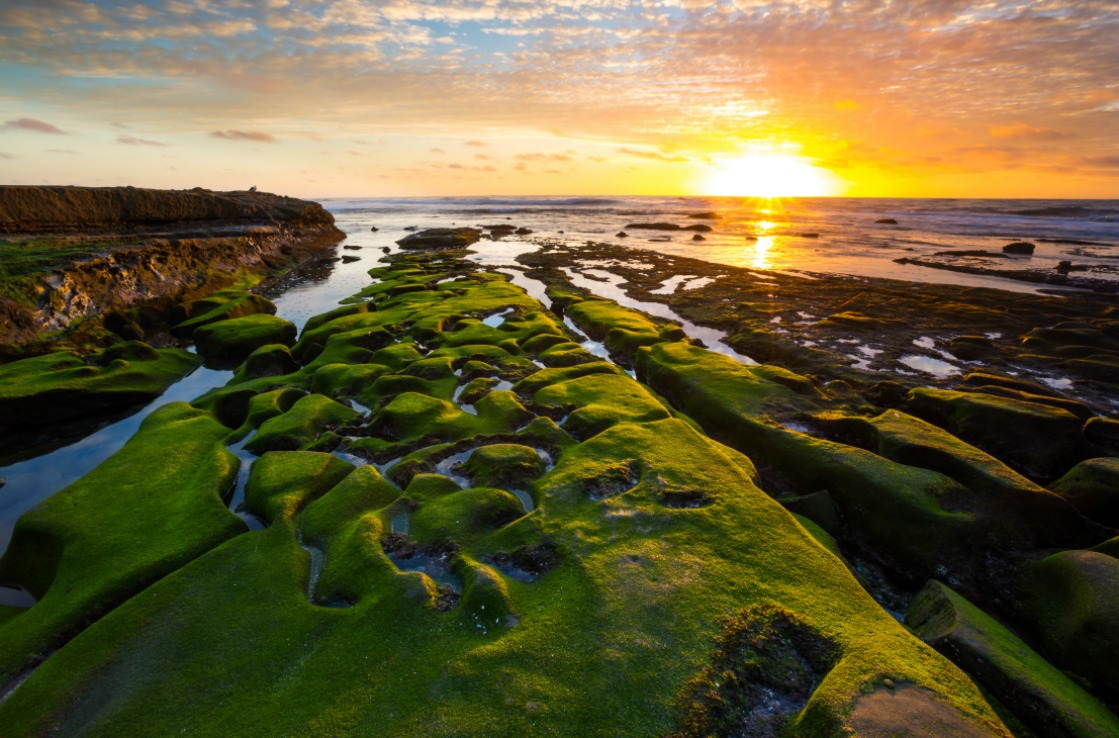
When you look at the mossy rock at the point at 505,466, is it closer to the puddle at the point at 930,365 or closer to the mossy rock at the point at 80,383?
the mossy rock at the point at 80,383

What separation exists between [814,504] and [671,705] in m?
7.41

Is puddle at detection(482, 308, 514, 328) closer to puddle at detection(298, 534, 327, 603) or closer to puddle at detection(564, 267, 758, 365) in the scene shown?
puddle at detection(564, 267, 758, 365)

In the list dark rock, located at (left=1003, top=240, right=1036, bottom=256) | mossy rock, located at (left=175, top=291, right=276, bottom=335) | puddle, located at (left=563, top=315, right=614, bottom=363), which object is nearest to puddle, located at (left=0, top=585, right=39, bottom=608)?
puddle, located at (left=563, top=315, right=614, bottom=363)

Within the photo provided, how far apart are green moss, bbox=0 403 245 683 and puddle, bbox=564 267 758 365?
22565 mm

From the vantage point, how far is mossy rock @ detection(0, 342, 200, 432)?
58.3 feet

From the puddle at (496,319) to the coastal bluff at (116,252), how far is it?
2135 centimetres

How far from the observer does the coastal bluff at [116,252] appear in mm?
26969

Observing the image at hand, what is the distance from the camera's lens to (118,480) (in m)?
12.6

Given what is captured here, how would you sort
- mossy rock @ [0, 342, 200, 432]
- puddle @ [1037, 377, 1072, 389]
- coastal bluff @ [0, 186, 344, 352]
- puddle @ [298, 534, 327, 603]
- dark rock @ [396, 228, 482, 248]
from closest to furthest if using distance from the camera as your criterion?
puddle @ [298, 534, 327, 603], mossy rock @ [0, 342, 200, 432], puddle @ [1037, 377, 1072, 389], coastal bluff @ [0, 186, 344, 352], dark rock @ [396, 228, 482, 248]

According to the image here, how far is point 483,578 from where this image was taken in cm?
873

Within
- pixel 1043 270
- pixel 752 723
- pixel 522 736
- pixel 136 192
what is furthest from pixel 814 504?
pixel 136 192

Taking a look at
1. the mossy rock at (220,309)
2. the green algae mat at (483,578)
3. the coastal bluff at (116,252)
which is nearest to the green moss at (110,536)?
the green algae mat at (483,578)

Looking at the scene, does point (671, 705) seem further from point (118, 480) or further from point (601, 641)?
point (118, 480)

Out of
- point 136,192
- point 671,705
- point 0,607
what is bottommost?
point 0,607
